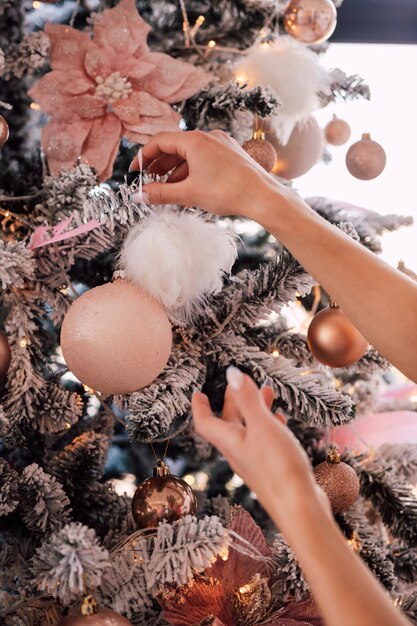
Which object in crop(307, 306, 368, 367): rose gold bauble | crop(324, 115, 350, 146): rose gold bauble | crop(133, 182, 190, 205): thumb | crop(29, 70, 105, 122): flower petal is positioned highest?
crop(133, 182, 190, 205): thumb

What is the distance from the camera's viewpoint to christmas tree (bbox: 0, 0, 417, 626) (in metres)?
0.62

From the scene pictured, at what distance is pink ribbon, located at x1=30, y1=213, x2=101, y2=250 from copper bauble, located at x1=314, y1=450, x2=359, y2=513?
0.41 metres

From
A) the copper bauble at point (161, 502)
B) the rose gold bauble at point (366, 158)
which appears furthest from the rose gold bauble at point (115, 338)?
the rose gold bauble at point (366, 158)

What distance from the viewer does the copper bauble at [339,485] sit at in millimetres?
817

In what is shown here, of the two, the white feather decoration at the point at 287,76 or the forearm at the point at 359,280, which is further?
the white feather decoration at the point at 287,76

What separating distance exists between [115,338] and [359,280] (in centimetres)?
21

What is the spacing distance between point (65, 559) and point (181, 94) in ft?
1.96

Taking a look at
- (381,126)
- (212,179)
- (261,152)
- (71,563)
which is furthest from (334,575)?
(381,126)

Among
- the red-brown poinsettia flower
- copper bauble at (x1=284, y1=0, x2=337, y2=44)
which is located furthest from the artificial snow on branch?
copper bauble at (x1=284, y1=0, x2=337, y2=44)

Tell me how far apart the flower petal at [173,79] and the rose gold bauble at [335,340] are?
13.2 inches

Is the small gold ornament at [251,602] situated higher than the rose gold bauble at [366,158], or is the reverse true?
the rose gold bauble at [366,158]

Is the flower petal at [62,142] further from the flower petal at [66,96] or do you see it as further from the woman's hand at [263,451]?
the woman's hand at [263,451]

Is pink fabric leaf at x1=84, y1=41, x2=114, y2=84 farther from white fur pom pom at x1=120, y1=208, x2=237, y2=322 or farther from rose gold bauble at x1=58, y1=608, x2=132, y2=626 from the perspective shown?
rose gold bauble at x1=58, y1=608, x2=132, y2=626

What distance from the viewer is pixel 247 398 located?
400 millimetres
